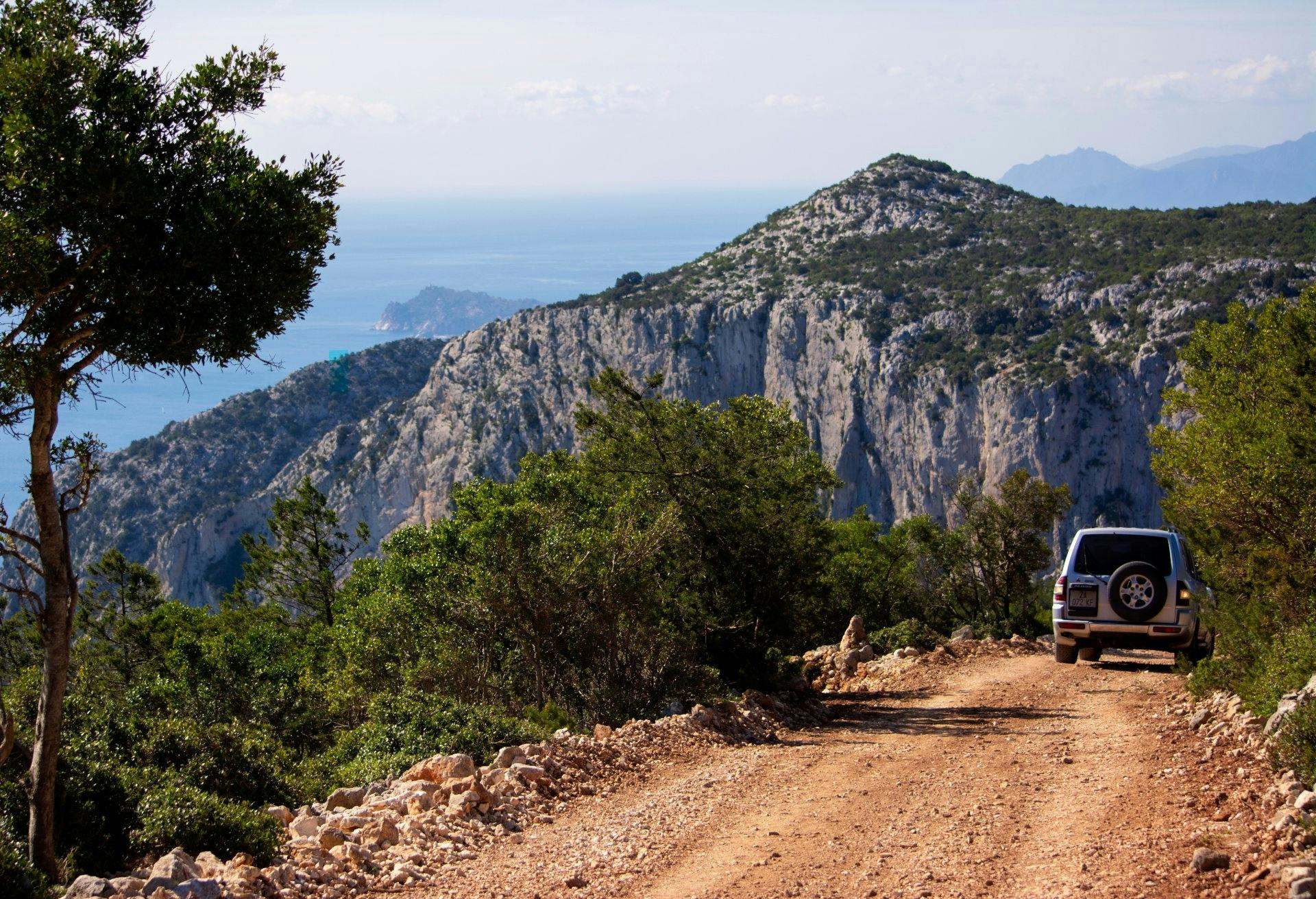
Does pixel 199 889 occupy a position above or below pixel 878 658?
above

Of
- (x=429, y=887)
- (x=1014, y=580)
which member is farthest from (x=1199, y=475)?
(x=1014, y=580)

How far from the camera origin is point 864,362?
93.6 m

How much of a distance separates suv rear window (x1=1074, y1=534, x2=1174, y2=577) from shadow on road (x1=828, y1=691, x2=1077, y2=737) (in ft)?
9.78

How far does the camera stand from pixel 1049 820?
7.30 m

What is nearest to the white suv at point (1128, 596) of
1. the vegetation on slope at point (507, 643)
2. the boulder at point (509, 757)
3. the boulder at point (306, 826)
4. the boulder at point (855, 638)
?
the vegetation on slope at point (507, 643)

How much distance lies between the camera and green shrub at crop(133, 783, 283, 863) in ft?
22.3

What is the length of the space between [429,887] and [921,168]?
118m

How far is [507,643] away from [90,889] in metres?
9.08

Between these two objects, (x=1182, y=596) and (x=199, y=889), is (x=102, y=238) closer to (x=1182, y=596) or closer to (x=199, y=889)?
(x=199, y=889)

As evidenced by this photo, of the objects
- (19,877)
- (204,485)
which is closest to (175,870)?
(19,877)

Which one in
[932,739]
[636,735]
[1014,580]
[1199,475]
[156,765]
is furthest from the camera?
[1014,580]

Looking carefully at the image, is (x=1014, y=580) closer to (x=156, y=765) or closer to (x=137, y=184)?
(x=156, y=765)

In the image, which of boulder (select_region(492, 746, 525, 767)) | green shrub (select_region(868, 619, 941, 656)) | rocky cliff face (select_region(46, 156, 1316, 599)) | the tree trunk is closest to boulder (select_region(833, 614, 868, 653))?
green shrub (select_region(868, 619, 941, 656))

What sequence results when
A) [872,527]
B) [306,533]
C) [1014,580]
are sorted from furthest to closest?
[872,527]
[306,533]
[1014,580]
